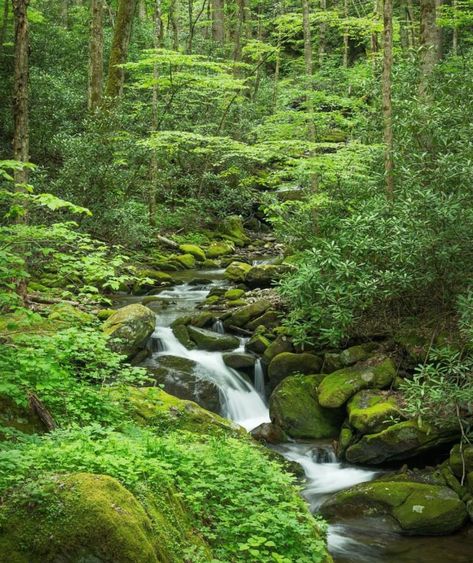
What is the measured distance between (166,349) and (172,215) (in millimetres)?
9962

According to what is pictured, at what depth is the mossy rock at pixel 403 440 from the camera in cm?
912

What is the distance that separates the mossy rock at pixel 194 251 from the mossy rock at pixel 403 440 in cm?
1149

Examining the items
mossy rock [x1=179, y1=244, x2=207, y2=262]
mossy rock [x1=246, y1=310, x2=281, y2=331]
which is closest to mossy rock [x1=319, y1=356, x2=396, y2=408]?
mossy rock [x1=246, y1=310, x2=281, y2=331]

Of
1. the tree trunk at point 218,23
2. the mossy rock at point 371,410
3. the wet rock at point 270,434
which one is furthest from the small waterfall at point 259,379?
the tree trunk at point 218,23

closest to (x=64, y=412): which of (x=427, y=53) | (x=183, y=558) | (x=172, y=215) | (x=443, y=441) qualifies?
(x=183, y=558)

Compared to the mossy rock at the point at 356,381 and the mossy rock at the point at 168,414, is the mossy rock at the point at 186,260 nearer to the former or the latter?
the mossy rock at the point at 356,381

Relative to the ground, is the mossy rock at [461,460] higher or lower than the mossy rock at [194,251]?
lower

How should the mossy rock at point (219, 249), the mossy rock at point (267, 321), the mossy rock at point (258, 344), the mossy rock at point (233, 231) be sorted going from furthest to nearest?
the mossy rock at point (233, 231) → the mossy rock at point (219, 249) → the mossy rock at point (267, 321) → the mossy rock at point (258, 344)

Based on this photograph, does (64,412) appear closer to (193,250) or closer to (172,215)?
(193,250)

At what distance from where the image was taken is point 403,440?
9195 millimetres

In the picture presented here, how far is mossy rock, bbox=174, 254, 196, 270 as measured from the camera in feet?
63.2

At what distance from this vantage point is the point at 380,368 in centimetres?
1055

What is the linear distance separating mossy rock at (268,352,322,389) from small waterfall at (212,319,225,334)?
86.2 inches

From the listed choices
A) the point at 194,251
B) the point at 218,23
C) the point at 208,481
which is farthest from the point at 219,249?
the point at 208,481
